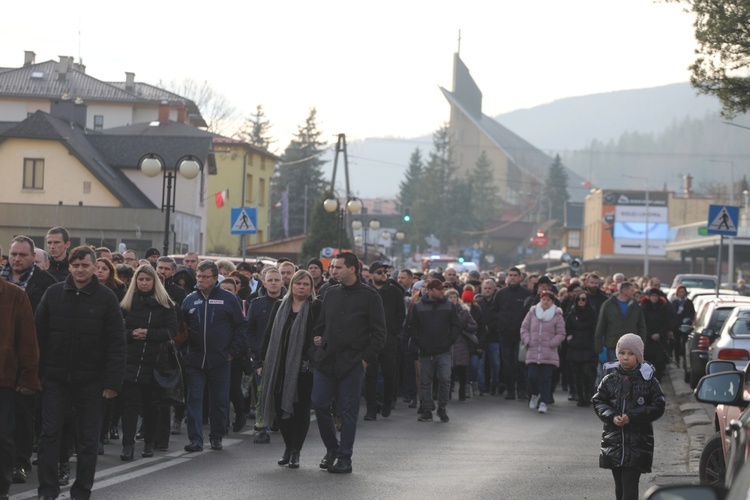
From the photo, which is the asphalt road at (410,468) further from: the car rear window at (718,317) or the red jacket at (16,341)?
the car rear window at (718,317)

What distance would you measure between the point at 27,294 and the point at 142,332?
1.82 meters

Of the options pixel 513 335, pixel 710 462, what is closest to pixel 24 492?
pixel 710 462

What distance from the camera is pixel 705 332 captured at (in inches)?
839

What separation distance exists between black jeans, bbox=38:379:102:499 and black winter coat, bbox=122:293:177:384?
105 inches

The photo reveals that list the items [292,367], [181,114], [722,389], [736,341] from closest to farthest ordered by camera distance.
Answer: [722,389], [292,367], [736,341], [181,114]

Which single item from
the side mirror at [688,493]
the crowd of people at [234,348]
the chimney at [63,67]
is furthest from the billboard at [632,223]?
the side mirror at [688,493]

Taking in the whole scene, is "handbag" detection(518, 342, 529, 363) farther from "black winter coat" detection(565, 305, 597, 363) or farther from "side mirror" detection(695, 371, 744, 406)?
"side mirror" detection(695, 371, 744, 406)

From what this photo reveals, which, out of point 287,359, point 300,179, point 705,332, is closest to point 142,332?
point 287,359

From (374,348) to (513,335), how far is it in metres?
10.0

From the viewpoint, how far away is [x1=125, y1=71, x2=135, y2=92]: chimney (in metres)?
85.5

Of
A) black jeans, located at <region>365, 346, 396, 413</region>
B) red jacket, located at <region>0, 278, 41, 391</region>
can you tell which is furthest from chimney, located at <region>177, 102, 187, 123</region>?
red jacket, located at <region>0, 278, 41, 391</region>

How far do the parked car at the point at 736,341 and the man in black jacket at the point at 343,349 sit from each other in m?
7.78

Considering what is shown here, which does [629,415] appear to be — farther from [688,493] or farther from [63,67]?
[63,67]

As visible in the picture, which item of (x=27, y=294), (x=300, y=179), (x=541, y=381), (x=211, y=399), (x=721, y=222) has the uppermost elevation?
(x=300, y=179)
